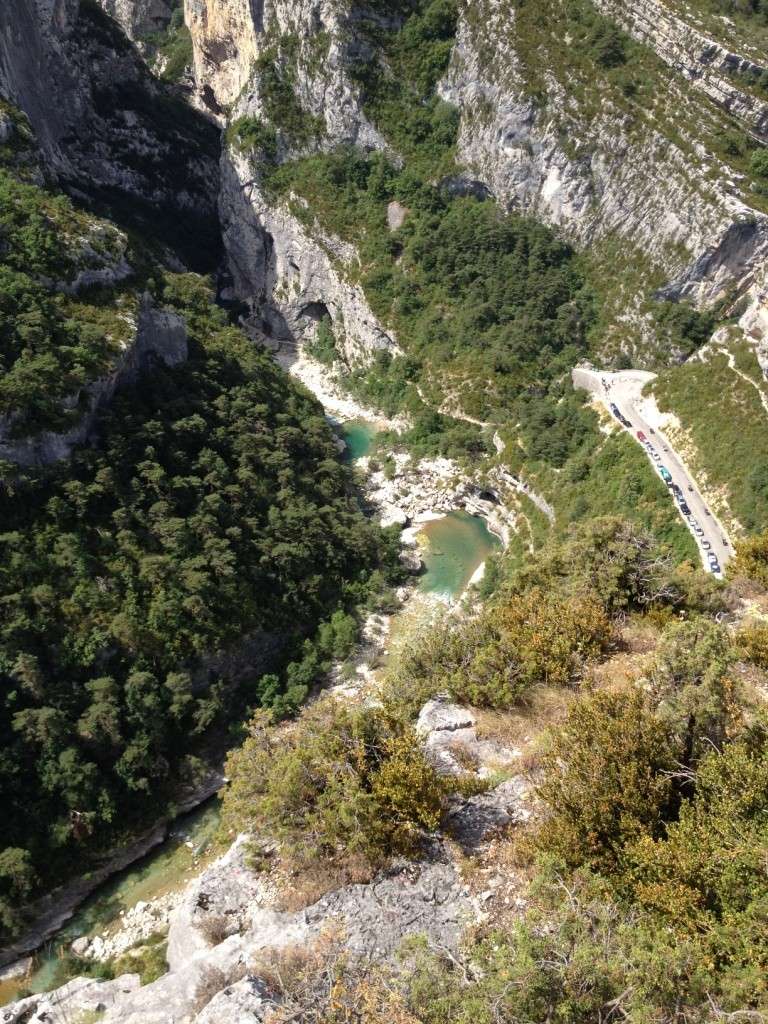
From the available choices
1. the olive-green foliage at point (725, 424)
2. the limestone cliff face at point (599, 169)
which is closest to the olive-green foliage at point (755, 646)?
the olive-green foliage at point (725, 424)

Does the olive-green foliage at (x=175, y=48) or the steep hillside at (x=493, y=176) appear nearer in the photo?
the steep hillside at (x=493, y=176)

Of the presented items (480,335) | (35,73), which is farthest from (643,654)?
(35,73)

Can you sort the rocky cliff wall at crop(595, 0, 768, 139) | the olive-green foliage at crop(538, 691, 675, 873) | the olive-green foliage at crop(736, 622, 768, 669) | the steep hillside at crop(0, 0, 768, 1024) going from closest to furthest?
the olive-green foliage at crop(538, 691, 675, 873) < the steep hillside at crop(0, 0, 768, 1024) < the olive-green foliage at crop(736, 622, 768, 669) < the rocky cliff wall at crop(595, 0, 768, 139)

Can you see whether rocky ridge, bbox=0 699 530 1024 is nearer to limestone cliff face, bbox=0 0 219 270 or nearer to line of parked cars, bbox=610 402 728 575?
line of parked cars, bbox=610 402 728 575

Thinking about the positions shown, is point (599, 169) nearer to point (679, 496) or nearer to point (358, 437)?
point (358, 437)

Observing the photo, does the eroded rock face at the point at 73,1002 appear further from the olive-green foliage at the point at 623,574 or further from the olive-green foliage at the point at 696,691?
the olive-green foliage at the point at 623,574

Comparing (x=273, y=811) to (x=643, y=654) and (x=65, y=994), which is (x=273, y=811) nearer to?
(x=65, y=994)

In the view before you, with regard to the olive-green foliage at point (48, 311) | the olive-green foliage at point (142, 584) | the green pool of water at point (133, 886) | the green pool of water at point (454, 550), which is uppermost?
the olive-green foliage at point (48, 311)

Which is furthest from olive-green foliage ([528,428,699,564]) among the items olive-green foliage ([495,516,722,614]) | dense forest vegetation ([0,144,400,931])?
olive-green foliage ([495,516,722,614])
